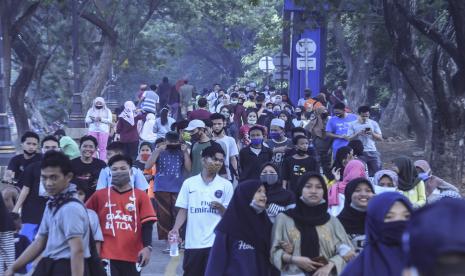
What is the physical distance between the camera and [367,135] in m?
15.4

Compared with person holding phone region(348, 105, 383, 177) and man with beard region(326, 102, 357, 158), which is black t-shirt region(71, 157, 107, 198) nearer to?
person holding phone region(348, 105, 383, 177)

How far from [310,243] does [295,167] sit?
526 centimetres

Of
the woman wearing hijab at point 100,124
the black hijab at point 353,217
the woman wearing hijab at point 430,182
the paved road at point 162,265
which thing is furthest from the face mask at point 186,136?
the black hijab at point 353,217

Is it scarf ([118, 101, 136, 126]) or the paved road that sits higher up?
scarf ([118, 101, 136, 126])

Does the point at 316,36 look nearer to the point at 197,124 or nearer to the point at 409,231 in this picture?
the point at 197,124

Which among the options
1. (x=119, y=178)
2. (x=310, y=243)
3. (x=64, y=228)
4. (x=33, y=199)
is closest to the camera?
(x=64, y=228)

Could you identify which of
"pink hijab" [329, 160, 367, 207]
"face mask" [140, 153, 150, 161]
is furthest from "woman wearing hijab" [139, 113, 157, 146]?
"pink hijab" [329, 160, 367, 207]

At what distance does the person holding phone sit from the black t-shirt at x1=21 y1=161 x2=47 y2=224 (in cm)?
651

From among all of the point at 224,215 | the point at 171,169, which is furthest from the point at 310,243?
the point at 171,169

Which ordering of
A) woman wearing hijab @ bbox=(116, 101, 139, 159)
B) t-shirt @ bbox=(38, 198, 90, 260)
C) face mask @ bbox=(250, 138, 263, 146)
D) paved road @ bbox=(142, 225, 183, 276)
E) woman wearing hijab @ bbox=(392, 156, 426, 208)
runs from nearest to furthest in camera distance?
t-shirt @ bbox=(38, 198, 90, 260) → woman wearing hijab @ bbox=(392, 156, 426, 208) → paved road @ bbox=(142, 225, 183, 276) → face mask @ bbox=(250, 138, 263, 146) → woman wearing hijab @ bbox=(116, 101, 139, 159)

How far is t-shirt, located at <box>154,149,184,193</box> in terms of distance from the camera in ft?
40.7

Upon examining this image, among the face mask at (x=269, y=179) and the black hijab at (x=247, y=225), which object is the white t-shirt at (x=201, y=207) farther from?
the black hijab at (x=247, y=225)

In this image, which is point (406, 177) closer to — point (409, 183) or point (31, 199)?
point (409, 183)

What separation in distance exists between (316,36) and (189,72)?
50224 mm
